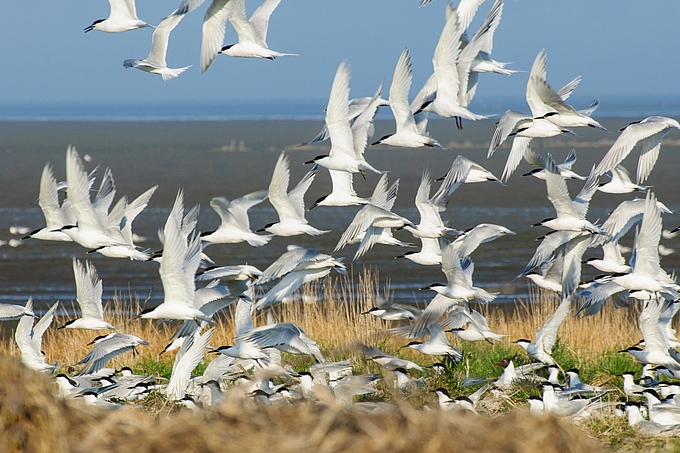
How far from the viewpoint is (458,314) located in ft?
34.2

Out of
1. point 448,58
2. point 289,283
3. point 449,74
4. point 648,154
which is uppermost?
point 448,58

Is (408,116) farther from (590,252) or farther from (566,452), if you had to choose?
(590,252)

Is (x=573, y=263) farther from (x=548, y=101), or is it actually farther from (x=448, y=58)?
(x=448, y=58)

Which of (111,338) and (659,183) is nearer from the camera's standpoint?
(111,338)

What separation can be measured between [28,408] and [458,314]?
691 cm

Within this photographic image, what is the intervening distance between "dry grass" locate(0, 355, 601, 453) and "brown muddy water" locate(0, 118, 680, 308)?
39.8 feet

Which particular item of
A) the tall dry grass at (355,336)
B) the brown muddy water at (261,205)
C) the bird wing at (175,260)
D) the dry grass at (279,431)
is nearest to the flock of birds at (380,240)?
the bird wing at (175,260)

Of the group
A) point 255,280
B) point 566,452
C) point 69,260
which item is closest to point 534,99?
point 255,280

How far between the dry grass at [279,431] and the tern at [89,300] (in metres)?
6.14

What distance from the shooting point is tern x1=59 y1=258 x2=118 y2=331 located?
33.1ft

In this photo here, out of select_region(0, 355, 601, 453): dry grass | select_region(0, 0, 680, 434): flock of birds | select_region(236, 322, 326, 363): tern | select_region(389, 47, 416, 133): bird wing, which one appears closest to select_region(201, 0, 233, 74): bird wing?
select_region(0, 0, 680, 434): flock of birds

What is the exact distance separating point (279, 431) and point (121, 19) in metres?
7.54

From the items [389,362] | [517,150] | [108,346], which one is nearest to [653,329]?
[517,150]

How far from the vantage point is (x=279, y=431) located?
3736mm
